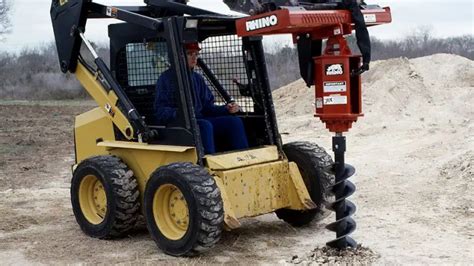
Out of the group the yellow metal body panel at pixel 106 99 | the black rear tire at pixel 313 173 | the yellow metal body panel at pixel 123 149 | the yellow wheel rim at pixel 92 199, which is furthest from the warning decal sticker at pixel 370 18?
the yellow wheel rim at pixel 92 199

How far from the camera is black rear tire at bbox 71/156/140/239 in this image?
7.27 metres

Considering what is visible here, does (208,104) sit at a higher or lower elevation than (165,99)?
lower

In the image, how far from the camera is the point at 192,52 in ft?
24.1

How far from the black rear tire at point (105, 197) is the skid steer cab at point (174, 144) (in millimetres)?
11

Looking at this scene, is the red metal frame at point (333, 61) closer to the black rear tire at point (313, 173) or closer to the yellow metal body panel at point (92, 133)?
the black rear tire at point (313, 173)

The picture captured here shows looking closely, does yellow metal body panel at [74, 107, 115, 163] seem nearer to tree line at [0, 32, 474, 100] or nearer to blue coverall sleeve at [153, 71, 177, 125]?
blue coverall sleeve at [153, 71, 177, 125]

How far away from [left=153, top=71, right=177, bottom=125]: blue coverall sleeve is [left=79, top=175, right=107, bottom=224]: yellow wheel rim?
1.04m

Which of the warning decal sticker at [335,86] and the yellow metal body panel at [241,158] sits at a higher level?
the warning decal sticker at [335,86]

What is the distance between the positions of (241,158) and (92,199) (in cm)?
178

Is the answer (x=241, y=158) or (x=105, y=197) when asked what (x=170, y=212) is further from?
(x=105, y=197)

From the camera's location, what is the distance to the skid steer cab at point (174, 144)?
22.3ft

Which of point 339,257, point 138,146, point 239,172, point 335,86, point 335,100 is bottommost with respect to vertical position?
point 339,257

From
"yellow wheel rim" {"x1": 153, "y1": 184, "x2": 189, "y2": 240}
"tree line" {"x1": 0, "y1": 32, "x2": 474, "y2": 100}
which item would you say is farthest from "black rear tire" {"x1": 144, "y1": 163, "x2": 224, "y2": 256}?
"tree line" {"x1": 0, "y1": 32, "x2": 474, "y2": 100}

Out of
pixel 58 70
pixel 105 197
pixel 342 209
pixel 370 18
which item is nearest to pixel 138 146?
pixel 105 197
